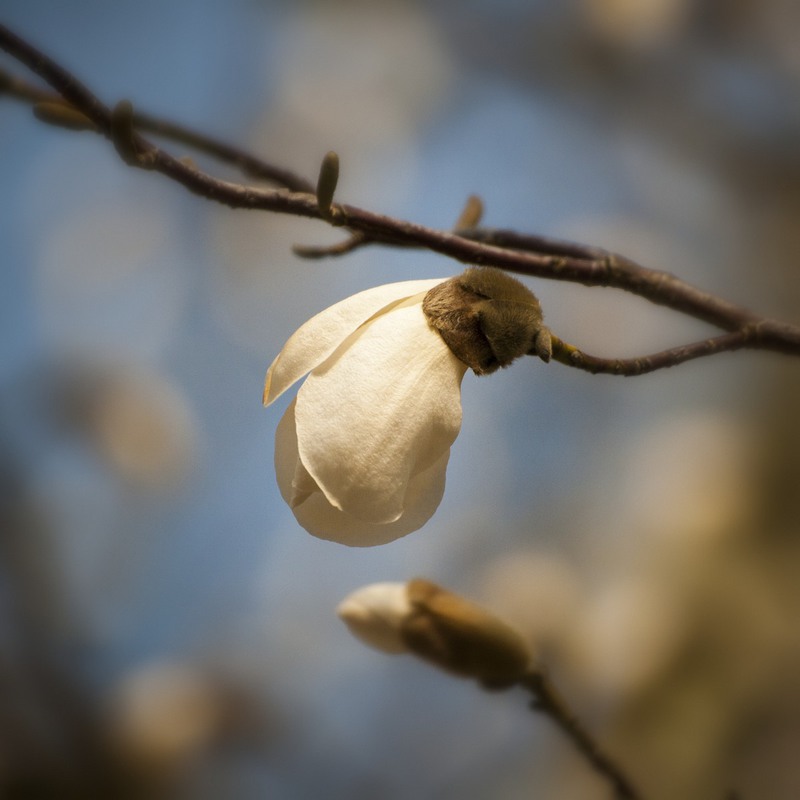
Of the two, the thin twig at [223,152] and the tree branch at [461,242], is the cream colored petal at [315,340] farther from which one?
the thin twig at [223,152]

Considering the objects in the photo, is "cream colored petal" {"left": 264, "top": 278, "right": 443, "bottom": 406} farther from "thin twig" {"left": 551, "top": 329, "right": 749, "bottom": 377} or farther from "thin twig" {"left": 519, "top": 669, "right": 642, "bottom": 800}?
"thin twig" {"left": 519, "top": 669, "right": 642, "bottom": 800}

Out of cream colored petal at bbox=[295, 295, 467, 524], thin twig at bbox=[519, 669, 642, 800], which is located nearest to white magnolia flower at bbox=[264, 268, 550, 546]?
cream colored petal at bbox=[295, 295, 467, 524]

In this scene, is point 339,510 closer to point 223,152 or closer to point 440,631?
point 440,631

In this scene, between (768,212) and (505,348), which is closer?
(505,348)

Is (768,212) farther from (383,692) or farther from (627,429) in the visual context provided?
(383,692)

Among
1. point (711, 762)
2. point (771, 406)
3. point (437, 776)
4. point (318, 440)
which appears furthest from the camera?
point (771, 406)

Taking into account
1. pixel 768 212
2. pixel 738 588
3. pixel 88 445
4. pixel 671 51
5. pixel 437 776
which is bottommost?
pixel 437 776

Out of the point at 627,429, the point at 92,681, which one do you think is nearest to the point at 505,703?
the point at 627,429
